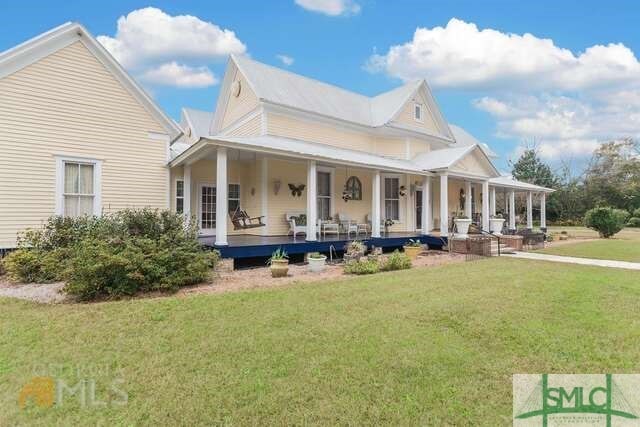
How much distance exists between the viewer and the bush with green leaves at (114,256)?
6492 millimetres

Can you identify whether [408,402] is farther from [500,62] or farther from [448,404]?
[500,62]

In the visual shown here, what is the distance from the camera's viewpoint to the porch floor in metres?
9.78

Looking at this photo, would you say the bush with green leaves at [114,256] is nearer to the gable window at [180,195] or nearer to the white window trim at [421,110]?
the gable window at [180,195]

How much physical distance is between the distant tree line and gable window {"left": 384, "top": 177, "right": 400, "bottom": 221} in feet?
96.0

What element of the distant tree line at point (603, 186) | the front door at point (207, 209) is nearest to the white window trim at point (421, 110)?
the front door at point (207, 209)

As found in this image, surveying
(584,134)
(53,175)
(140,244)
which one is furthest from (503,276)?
(584,134)

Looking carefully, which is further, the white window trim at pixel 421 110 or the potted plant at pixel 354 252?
the white window trim at pixel 421 110

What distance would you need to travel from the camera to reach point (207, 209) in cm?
1354

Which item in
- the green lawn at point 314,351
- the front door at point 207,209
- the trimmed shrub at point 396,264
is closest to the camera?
the green lawn at point 314,351

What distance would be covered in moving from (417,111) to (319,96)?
515 centimetres

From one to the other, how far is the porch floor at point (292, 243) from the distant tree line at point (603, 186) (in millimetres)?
30984

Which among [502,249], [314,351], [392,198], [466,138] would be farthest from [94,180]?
[466,138]

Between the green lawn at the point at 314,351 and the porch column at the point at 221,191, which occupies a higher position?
the porch column at the point at 221,191

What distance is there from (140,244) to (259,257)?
4067 millimetres
